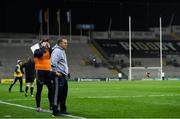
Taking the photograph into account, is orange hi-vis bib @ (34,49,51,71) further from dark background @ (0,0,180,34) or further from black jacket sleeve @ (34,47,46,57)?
dark background @ (0,0,180,34)

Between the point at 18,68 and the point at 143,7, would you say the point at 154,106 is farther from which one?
the point at 143,7

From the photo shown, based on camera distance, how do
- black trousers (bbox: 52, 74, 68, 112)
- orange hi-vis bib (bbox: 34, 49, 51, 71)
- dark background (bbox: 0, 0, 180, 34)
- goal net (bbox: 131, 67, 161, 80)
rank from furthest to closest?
dark background (bbox: 0, 0, 180, 34) < goal net (bbox: 131, 67, 161, 80) < orange hi-vis bib (bbox: 34, 49, 51, 71) < black trousers (bbox: 52, 74, 68, 112)

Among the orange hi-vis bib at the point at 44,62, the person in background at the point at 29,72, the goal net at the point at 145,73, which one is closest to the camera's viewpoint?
the orange hi-vis bib at the point at 44,62

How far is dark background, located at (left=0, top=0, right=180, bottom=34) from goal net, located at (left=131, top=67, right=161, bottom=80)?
13124 millimetres

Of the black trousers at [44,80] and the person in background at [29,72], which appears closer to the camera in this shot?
the black trousers at [44,80]

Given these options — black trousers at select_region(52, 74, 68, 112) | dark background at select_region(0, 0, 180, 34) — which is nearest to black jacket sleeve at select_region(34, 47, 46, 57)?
black trousers at select_region(52, 74, 68, 112)

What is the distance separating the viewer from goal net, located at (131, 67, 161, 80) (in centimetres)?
6350

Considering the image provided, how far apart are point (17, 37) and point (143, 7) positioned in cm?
1868

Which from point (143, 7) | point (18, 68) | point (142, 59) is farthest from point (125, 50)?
point (18, 68)

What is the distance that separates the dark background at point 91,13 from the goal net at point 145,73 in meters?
13.1

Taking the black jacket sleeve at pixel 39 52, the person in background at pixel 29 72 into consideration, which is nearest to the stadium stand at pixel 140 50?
the person in background at pixel 29 72

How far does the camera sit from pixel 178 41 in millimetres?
78125

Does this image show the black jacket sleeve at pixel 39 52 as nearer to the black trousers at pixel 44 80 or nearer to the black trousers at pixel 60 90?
the black trousers at pixel 44 80

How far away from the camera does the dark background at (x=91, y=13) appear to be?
240 feet
